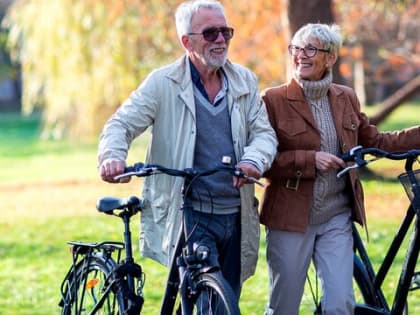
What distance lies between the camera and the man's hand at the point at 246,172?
5000 millimetres

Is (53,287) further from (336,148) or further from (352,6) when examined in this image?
(352,6)

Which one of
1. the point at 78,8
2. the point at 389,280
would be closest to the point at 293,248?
the point at 389,280

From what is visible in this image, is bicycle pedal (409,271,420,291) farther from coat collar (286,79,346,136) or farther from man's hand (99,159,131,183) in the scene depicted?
man's hand (99,159,131,183)

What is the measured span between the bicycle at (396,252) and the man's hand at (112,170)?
1006 mm

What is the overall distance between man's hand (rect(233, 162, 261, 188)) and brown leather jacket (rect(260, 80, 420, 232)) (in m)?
0.47

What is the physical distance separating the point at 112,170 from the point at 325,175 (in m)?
1.16

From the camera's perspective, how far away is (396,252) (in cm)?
567

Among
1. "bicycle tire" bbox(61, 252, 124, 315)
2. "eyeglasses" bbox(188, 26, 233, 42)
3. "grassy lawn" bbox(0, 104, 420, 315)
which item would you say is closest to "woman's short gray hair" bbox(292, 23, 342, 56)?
"eyeglasses" bbox(188, 26, 233, 42)

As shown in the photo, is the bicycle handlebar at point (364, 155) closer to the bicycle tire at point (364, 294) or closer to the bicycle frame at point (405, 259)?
the bicycle frame at point (405, 259)

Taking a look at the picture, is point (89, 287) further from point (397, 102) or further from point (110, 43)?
point (397, 102)

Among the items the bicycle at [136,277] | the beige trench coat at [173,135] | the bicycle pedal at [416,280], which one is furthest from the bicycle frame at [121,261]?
the bicycle pedal at [416,280]

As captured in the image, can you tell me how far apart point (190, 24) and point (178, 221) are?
904 mm

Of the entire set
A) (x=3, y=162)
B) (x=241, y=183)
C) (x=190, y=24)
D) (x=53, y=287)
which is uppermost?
(x=190, y=24)

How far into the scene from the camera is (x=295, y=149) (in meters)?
5.56
